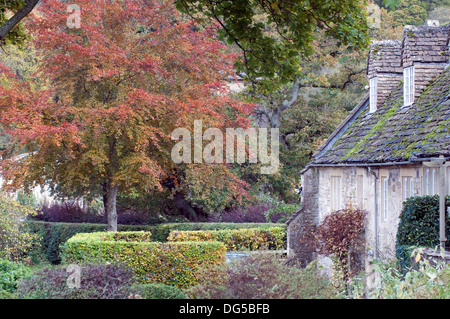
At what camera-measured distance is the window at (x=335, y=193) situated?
626 inches

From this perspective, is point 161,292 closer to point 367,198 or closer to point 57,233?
point 367,198

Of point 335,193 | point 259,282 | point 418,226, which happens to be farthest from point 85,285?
point 335,193

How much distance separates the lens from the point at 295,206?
23.3 meters

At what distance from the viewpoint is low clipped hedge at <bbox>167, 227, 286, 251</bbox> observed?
58.3 ft

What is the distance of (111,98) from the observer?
58.5 feet

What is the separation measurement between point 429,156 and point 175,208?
53.0ft

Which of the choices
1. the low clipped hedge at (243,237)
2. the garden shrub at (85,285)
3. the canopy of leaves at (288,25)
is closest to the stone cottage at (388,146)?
the low clipped hedge at (243,237)

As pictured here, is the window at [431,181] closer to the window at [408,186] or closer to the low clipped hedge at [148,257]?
the window at [408,186]

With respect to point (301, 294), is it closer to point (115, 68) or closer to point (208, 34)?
point (115, 68)

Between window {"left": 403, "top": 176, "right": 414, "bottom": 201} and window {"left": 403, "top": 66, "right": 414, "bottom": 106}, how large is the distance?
283cm

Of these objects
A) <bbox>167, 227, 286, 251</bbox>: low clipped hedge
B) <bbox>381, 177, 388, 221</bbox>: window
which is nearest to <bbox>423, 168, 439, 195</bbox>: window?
<bbox>381, 177, 388, 221</bbox>: window
